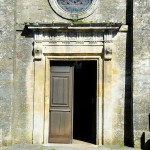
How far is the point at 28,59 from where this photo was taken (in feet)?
34.5

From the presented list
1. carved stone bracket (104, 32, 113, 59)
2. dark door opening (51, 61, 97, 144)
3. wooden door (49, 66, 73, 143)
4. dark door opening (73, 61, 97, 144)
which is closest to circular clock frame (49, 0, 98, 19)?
carved stone bracket (104, 32, 113, 59)

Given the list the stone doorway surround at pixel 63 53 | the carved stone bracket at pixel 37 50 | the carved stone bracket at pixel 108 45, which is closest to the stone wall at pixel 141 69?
the stone doorway surround at pixel 63 53

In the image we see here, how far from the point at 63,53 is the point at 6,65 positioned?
5.21ft

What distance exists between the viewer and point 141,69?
33.1 ft

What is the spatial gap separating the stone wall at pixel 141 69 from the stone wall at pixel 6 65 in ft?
10.9

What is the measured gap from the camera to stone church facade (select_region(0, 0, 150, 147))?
10180 mm

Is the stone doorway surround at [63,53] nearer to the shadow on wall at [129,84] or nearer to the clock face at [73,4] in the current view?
the shadow on wall at [129,84]

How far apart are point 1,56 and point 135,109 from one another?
153 inches

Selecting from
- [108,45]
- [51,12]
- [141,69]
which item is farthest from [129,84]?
[51,12]

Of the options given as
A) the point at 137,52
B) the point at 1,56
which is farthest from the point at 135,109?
the point at 1,56

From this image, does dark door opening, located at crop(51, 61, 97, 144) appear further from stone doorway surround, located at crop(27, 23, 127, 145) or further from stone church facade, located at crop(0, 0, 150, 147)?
stone church facade, located at crop(0, 0, 150, 147)

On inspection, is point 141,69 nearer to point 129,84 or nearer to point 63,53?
point 129,84

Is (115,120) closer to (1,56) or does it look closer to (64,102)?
(64,102)

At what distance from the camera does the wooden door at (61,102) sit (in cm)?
1070
